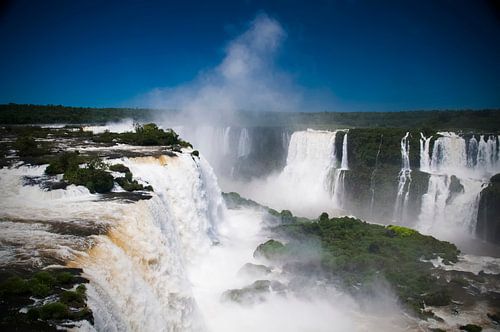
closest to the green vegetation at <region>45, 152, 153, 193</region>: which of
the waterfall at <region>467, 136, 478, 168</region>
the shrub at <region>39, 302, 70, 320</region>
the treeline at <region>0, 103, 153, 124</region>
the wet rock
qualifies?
the wet rock

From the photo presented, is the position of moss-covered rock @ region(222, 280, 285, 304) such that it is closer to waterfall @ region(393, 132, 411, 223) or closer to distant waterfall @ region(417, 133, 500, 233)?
distant waterfall @ region(417, 133, 500, 233)

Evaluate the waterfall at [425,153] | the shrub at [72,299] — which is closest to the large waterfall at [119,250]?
the shrub at [72,299]

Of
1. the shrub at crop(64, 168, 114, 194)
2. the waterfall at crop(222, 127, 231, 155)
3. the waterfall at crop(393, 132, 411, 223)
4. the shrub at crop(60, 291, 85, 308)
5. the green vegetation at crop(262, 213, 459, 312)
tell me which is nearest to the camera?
the shrub at crop(60, 291, 85, 308)

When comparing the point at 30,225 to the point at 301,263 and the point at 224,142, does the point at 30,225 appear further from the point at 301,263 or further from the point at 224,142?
the point at 224,142

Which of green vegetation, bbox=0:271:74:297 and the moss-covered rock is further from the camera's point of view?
the moss-covered rock

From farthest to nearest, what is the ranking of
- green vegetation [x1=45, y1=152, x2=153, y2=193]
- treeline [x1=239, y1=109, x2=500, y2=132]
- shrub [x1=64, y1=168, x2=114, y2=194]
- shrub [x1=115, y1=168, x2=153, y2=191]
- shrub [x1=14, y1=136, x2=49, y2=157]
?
treeline [x1=239, y1=109, x2=500, y2=132] → shrub [x1=14, y1=136, x2=49, y2=157] → shrub [x1=115, y1=168, x2=153, y2=191] → green vegetation [x1=45, y1=152, x2=153, y2=193] → shrub [x1=64, y1=168, x2=114, y2=194]

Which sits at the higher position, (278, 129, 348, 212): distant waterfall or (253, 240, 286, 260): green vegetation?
(278, 129, 348, 212): distant waterfall
